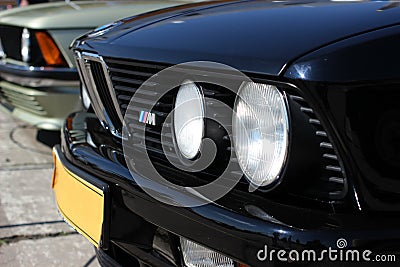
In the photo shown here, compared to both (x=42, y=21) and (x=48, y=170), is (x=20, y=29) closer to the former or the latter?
(x=42, y=21)

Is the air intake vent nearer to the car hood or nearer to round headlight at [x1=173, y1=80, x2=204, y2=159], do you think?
round headlight at [x1=173, y1=80, x2=204, y2=159]

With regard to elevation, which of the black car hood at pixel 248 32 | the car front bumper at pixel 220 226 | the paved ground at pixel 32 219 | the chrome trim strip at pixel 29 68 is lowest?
the paved ground at pixel 32 219

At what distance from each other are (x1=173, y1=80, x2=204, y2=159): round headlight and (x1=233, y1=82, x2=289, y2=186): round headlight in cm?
13

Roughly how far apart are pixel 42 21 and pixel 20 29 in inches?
12.7

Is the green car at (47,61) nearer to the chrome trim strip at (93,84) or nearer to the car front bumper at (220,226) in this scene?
the chrome trim strip at (93,84)

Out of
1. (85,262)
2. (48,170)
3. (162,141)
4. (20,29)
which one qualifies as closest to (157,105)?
(162,141)

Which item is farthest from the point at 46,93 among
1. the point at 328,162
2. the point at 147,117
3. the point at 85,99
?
the point at 328,162

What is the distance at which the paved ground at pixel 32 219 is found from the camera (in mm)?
2627

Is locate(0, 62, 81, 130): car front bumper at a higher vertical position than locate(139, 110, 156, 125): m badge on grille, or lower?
lower

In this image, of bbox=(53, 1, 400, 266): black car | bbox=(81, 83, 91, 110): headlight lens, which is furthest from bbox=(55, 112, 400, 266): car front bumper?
bbox=(81, 83, 91, 110): headlight lens

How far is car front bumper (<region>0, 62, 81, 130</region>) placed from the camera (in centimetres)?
370

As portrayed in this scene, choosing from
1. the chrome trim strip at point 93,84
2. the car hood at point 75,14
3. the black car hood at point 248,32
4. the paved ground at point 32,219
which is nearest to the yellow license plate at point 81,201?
the chrome trim strip at point 93,84

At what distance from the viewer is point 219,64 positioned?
4.98 ft

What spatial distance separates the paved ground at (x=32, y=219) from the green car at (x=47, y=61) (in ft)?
0.93
